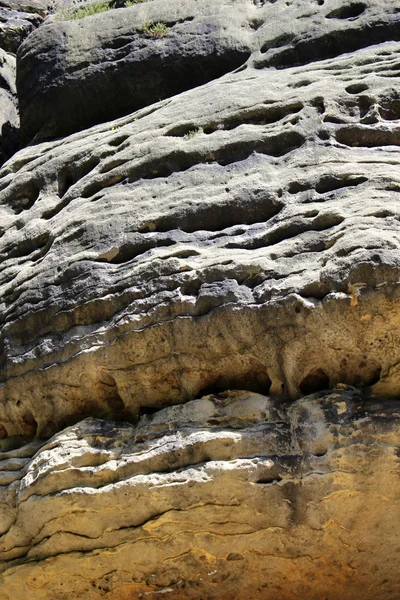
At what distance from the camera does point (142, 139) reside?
6938mm

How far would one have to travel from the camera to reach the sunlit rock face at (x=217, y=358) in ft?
15.8

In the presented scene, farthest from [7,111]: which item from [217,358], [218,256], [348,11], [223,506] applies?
[223,506]

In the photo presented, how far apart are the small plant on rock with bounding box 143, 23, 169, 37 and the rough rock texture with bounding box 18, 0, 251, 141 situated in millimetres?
15

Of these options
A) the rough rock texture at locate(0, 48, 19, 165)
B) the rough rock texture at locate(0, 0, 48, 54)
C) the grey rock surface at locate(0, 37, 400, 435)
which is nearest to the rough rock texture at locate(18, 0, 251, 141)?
the rough rock texture at locate(0, 48, 19, 165)

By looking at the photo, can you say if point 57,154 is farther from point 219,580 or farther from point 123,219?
point 219,580

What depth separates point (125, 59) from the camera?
27.1 feet

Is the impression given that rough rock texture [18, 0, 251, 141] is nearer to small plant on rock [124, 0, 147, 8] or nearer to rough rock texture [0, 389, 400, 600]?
small plant on rock [124, 0, 147, 8]

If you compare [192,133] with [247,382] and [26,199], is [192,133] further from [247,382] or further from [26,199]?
[247,382]

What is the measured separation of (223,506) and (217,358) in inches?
38.4

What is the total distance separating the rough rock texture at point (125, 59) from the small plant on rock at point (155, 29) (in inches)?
0.6

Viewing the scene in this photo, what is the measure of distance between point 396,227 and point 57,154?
3754 millimetres

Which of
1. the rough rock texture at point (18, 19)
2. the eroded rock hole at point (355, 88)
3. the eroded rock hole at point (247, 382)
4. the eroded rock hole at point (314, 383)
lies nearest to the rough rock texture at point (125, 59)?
the eroded rock hole at point (355, 88)

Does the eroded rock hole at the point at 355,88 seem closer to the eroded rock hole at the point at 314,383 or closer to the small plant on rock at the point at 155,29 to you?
the small plant on rock at the point at 155,29

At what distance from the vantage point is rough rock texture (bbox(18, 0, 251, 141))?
320 inches
